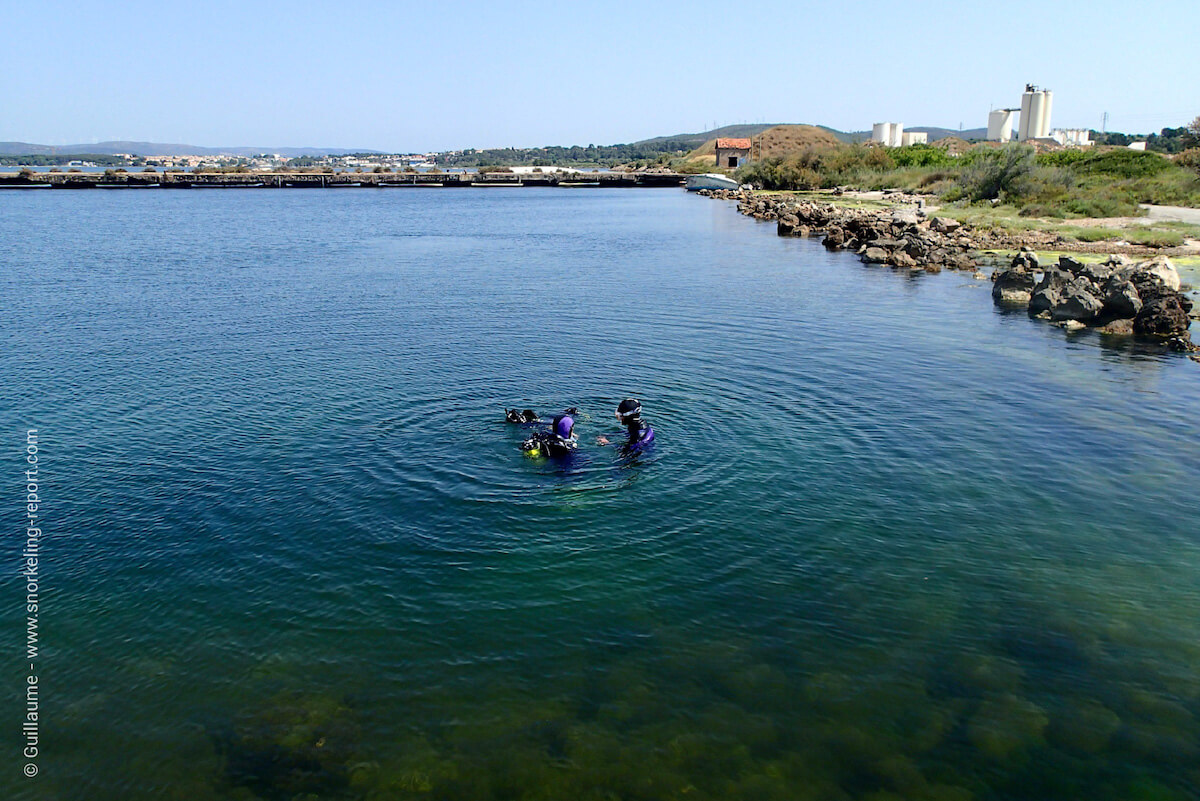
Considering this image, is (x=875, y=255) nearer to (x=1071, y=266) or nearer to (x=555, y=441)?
(x=1071, y=266)

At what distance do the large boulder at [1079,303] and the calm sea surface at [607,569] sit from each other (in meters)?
4.10

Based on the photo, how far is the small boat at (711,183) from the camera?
168 meters

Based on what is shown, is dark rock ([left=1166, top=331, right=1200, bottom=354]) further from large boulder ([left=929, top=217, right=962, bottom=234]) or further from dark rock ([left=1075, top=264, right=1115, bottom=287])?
large boulder ([left=929, top=217, right=962, bottom=234])

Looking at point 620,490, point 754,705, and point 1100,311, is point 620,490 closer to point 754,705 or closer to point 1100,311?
point 754,705

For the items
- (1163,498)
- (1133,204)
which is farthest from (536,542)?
(1133,204)

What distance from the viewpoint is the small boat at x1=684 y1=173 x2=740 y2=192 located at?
551 feet

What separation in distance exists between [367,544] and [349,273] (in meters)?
48.4

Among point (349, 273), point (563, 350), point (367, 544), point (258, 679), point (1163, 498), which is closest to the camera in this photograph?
point (258, 679)

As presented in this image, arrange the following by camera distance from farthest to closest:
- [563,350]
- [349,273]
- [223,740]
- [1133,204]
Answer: [1133,204]
[349,273]
[563,350]
[223,740]

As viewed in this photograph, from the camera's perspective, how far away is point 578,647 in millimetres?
16312

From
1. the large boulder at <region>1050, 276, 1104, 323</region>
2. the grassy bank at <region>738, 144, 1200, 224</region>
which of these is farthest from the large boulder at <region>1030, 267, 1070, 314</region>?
the grassy bank at <region>738, 144, 1200, 224</region>

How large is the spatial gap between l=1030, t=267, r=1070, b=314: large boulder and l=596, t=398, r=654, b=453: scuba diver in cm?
3237

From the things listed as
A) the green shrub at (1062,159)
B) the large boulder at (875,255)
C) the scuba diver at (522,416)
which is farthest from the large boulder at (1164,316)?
the green shrub at (1062,159)

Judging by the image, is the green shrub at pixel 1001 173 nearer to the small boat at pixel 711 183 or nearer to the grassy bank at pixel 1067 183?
the grassy bank at pixel 1067 183
